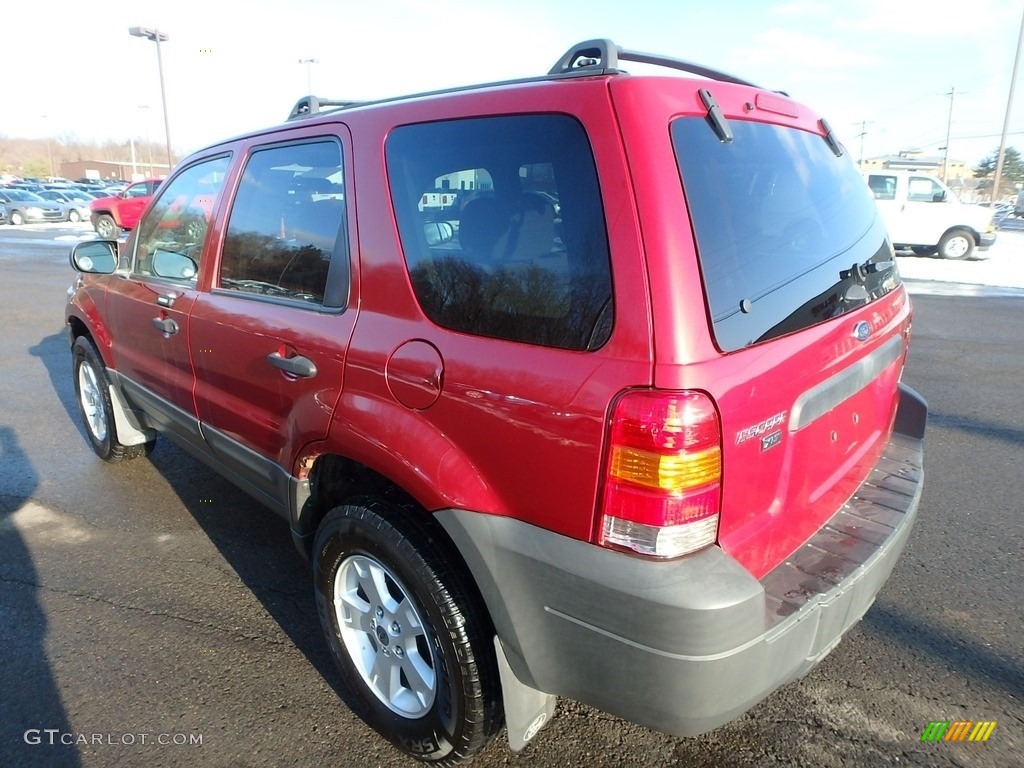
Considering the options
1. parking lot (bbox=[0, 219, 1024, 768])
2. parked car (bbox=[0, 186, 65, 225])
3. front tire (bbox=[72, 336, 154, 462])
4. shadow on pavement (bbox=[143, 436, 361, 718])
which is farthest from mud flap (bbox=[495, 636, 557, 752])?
parked car (bbox=[0, 186, 65, 225])

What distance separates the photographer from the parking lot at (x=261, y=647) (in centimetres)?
223

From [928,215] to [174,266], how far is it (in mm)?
17551

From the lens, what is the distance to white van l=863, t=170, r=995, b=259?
624 inches

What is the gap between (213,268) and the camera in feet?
9.77

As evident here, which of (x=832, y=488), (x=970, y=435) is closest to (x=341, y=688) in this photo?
(x=832, y=488)

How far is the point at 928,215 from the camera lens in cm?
1623

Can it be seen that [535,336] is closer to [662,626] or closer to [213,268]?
[662,626]

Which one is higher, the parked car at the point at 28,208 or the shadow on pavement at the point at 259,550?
the parked car at the point at 28,208

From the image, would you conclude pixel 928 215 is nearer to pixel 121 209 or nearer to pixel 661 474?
pixel 661 474

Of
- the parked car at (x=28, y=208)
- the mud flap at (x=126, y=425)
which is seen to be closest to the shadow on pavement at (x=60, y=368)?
the mud flap at (x=126, y=425)

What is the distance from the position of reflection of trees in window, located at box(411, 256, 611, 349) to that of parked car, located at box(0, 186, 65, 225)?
34298 millimetres

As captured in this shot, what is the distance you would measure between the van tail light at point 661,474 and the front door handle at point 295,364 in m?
1.17

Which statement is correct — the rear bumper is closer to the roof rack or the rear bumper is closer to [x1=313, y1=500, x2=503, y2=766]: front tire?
[x1=313, y1=500, x2=503, y2=766]: front tire

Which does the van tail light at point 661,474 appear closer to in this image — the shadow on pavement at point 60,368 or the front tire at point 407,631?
the front tire at point 407,631
